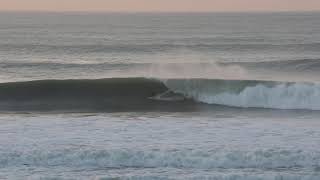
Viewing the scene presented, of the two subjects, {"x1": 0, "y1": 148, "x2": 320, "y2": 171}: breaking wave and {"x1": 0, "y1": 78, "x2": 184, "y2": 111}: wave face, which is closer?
{"x1": 0, "y1": 148, "x2": 320, "y2": 171}: breaking wave

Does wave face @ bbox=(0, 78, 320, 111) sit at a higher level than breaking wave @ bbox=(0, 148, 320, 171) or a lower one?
higher

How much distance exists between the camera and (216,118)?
14914 mm

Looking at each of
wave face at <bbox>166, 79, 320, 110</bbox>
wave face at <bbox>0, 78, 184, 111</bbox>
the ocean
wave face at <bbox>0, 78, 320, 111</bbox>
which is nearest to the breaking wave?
the ocean

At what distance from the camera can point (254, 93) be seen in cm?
1884

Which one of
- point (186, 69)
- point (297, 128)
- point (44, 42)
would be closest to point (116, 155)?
point (297, 128)

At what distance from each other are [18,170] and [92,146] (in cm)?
159

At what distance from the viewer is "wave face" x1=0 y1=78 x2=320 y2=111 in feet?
58.7

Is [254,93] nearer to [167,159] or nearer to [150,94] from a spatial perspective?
[150,94]

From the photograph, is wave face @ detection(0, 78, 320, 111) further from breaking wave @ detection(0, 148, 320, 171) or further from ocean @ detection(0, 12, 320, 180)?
breaking wave @ detection(0, 148, 320, 171)

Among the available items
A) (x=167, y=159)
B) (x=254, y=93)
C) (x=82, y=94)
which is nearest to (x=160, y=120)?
(x=167, y=159)

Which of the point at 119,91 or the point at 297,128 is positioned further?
the point at 119,91

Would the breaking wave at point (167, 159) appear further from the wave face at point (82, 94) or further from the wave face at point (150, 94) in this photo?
the wave face at point (82, 94)

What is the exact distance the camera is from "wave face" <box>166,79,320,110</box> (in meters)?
17.9

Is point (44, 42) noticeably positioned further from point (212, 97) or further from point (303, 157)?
point (303, 157)
